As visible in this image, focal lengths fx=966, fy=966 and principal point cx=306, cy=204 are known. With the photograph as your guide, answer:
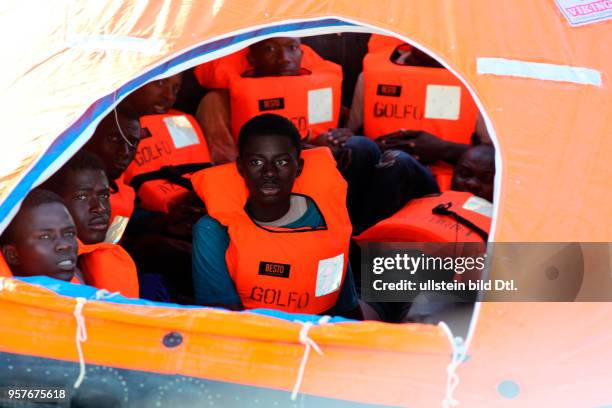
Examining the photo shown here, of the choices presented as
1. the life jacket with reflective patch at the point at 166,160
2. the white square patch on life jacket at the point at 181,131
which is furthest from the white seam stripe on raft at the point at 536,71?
the white square patch on life jacket at the point at 181,131

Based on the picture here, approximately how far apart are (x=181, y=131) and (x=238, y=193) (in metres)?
0.94

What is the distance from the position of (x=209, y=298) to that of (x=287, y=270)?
250 mm

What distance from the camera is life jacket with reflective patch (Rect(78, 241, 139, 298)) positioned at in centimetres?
283

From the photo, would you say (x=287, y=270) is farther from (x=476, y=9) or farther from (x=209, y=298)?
(x=476, y=9)

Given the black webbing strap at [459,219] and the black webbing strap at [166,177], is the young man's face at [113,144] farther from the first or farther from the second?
the black webbing strap at [459,219]

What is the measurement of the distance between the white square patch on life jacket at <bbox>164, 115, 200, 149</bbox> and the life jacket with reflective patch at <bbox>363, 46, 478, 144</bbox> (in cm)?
74

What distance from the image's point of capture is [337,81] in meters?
4.05

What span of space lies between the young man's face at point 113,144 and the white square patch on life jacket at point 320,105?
90cm

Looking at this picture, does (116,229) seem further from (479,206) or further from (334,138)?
(479,206)

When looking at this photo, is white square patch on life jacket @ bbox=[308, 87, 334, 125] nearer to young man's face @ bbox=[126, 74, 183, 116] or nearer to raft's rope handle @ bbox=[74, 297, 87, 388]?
young man's face @ bbox=[126, 74, 183, 116]

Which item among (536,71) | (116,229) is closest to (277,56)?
(116,229)

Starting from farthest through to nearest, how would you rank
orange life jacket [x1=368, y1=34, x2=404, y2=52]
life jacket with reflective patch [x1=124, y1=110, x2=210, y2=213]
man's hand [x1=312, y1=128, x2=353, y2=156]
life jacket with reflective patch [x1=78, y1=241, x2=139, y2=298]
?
1. orange life jacket [x1=368, y1=34, x2=404, y2=52]
2. man's hand [x1=312, y1=128, x2=353, y2=156]
3. life jacket with reflective patch [x1=124, y1=110, x2=210, y2=213]
4. life jacket with reflective patch [x1=78, y1=241, x2=139, y2=298]

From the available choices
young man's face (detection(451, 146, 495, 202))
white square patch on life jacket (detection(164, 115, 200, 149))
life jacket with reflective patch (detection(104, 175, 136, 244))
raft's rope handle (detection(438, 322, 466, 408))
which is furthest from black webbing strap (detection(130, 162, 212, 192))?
raft's rope handle (detection(438, 322, 466, 408))

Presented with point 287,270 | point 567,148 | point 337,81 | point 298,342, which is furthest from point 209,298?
point 337,81
